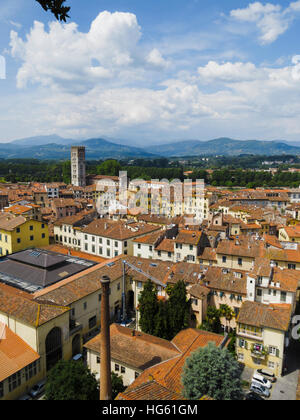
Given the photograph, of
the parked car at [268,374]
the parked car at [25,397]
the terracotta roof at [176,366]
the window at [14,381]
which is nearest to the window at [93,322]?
the parked car at [25,397]

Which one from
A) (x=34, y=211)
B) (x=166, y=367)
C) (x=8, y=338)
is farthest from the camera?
(x=34, y=211)

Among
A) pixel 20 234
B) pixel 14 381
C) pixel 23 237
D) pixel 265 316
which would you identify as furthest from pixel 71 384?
pixel 23 237

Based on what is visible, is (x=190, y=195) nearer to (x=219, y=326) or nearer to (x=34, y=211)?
(x=34, y=211)

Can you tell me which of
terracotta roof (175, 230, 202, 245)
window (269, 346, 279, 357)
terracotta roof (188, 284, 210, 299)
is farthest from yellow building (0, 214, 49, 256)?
window (269, 346, 279, 357)

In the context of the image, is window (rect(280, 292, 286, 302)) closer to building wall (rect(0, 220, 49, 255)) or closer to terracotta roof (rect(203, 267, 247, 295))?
terracotta roof (rect(203, 267, 247, 295))

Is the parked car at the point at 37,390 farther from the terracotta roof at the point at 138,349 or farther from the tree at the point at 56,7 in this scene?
the tree at the point at 56,7

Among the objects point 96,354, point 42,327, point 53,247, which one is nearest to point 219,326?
point 96,354
